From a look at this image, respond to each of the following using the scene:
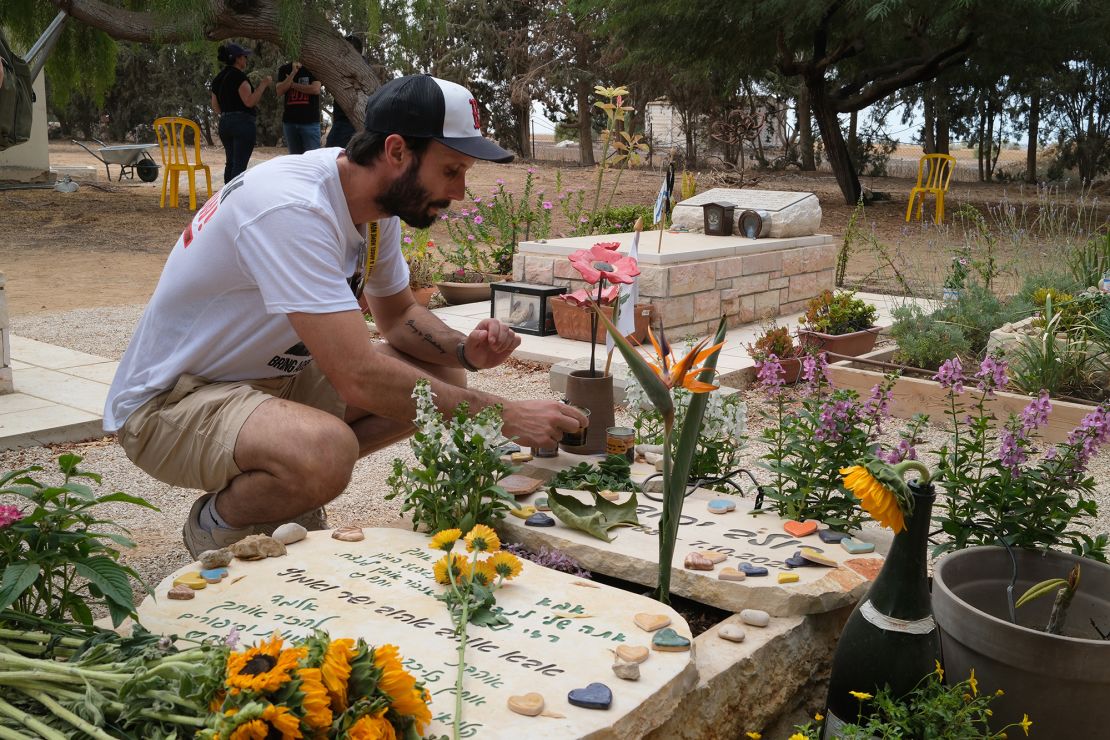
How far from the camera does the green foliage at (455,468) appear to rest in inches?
89.5

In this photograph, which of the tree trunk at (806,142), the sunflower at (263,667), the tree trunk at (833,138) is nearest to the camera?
the sunflower at (263,667)

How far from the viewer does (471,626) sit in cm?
197

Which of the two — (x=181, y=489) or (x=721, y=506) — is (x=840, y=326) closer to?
(x=721, y=506)

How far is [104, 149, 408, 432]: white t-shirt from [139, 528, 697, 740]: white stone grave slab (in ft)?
1.83

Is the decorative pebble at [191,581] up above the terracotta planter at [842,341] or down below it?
below

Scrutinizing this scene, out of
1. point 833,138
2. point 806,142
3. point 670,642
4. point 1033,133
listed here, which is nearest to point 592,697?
point 670,642

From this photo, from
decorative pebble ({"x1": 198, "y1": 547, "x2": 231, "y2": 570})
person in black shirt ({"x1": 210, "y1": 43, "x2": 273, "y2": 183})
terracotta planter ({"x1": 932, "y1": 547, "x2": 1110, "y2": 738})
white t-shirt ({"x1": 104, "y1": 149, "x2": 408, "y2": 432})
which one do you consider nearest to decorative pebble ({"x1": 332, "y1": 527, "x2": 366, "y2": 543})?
decorative pebble ({"x1": 198, "y1": 547, "x2": 231, "y2": 570})

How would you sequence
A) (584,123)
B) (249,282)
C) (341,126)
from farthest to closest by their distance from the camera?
(584,123), (341,126), (249,282)

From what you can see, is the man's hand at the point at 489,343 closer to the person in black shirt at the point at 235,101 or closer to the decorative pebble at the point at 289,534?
the decorative pebble at the point at 289,534

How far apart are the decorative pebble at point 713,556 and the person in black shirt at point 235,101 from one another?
8.77 meters

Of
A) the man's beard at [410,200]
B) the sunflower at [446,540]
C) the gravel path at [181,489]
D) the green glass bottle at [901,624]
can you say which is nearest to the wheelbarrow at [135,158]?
the gravel path at [181,489]

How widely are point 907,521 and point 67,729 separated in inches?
51.2

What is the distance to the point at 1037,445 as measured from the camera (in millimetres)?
4570

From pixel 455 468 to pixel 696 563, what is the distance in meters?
0.56
